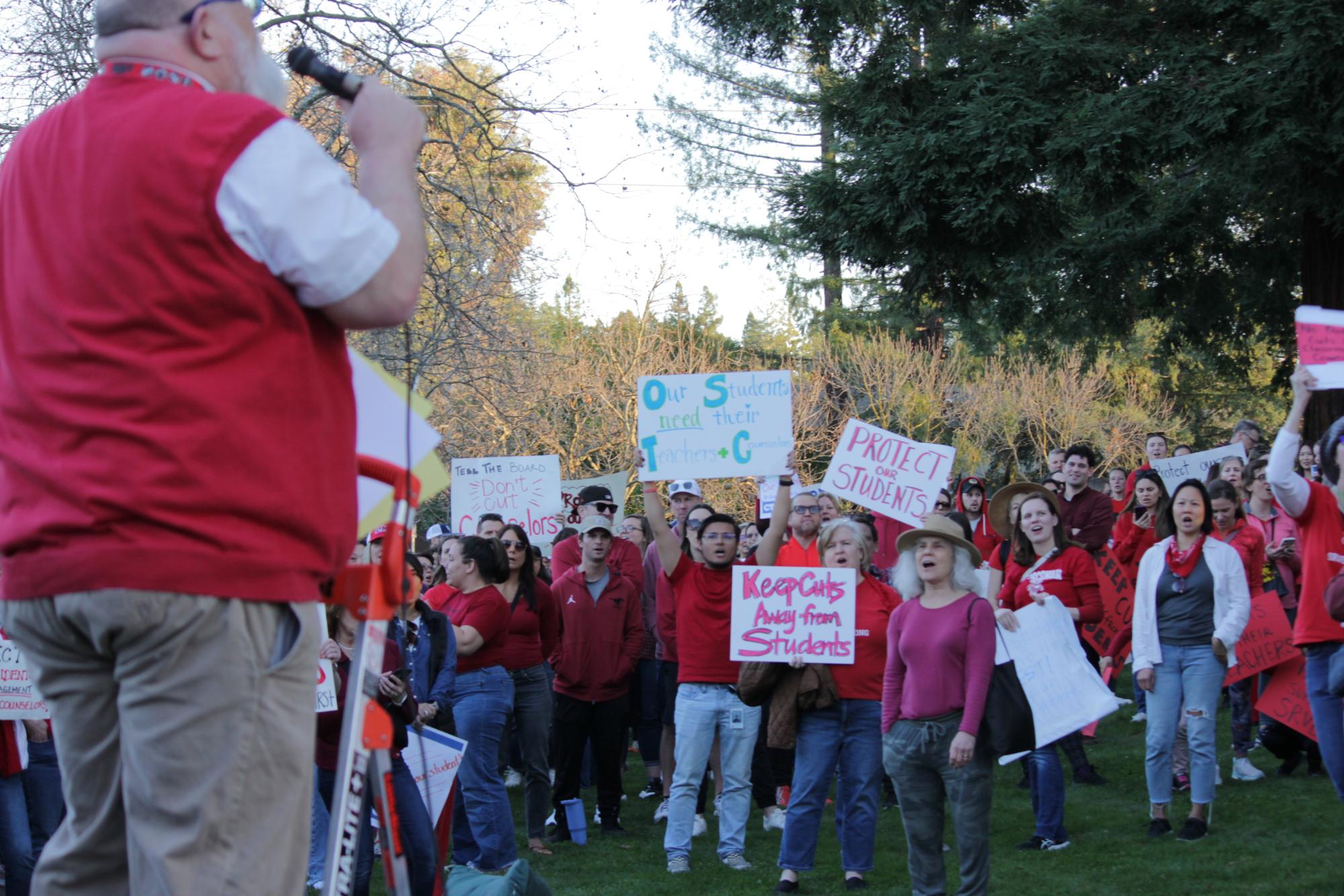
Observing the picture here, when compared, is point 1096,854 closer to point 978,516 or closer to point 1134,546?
point 1134,546

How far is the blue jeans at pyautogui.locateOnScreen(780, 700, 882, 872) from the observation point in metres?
7.85

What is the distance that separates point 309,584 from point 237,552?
154 mm

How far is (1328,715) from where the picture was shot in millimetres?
7062

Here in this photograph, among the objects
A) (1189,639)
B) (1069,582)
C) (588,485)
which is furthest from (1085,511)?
(588,485)

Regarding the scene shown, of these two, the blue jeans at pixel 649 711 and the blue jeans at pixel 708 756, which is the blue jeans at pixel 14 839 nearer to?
the blue jeans at pixel 708 756

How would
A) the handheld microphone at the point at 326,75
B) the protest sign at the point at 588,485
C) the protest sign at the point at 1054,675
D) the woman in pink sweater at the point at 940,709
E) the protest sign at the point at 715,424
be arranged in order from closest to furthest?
the handheld microphone at the point at 326,75, the woman in pink sweater at the point at 940,709, the protest sign at the point at 1054,675, the protest sign at the point at 715,424, the protest sign at the point at 588,485

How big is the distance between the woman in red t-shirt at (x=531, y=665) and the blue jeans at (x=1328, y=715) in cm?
493

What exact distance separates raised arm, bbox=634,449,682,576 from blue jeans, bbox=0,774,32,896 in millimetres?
3859

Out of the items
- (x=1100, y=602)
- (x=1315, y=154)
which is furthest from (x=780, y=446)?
(x=1315, y=154)

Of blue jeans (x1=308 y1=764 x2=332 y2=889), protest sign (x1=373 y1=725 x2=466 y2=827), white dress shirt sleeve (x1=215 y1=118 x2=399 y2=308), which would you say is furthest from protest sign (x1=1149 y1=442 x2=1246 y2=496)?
white dress shirt sleeve (x1=215 y1=118 x2=399 y2=308)

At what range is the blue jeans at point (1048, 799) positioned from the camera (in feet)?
27.6

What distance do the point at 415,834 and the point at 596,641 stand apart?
10.9ft

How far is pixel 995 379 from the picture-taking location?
121 feet

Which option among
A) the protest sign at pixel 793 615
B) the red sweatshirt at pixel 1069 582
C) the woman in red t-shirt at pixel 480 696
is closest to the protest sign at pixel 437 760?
the woman in red t-shirt at pixel 480 696
